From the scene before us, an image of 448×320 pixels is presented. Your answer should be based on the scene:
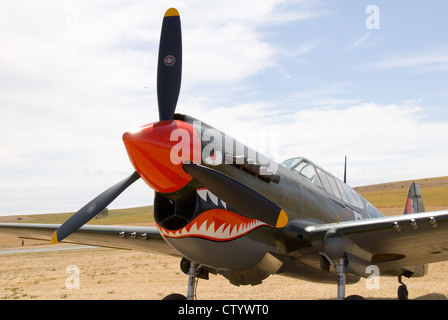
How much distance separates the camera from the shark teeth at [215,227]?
19.0 feet

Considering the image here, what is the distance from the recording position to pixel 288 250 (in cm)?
690

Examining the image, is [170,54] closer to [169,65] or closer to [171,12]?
[169,65]

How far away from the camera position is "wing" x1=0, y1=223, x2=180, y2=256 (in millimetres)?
8578

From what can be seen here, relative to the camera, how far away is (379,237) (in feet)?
22.9

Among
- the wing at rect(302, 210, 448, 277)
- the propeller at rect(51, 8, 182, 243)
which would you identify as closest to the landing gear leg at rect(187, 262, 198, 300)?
the wing at rect(302, 210, 448, 277)

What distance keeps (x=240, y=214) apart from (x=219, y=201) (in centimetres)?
40

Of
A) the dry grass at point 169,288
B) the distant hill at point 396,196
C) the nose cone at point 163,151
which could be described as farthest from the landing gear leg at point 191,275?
the distant hill at point 396,196

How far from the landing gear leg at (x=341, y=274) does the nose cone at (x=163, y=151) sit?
290cm

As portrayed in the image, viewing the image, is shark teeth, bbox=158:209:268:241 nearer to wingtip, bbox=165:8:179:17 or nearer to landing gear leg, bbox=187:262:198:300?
landing gear leg, bbox=187:262:198:300

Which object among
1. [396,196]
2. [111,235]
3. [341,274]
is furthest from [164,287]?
[396,196]

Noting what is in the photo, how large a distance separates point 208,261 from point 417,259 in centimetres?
417

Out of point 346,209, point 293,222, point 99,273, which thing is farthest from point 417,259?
point 99,273

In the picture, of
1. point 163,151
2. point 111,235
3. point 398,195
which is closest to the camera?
point 163,151
